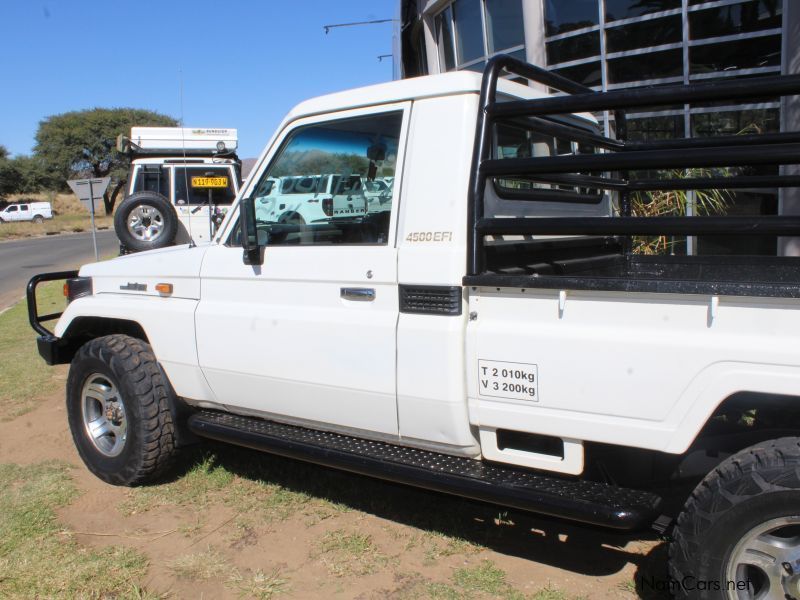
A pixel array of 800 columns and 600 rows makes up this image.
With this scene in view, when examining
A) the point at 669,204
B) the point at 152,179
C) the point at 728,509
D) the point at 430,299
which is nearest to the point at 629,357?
the point at 728,509

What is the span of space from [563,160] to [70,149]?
63699 mm

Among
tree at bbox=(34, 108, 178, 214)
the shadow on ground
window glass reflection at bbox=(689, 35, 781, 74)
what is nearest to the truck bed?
the shadow on ground

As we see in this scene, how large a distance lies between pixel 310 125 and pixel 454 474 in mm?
1822

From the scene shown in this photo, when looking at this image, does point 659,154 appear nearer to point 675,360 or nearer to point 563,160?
point 563,160

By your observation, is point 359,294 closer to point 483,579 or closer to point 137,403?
point 483,579

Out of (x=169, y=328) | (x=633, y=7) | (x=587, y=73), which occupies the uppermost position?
(x=633, y=7)

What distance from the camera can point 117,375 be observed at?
4.13m

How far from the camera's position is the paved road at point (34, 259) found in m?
17.0

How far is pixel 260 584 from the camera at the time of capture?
10.7 feet

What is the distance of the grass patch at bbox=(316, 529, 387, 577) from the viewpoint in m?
3.36

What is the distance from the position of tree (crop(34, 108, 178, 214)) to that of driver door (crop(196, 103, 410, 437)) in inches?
2295

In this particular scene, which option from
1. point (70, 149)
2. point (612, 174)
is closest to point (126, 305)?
point (612, 174)

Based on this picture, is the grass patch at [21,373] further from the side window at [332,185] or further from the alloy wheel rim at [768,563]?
the alloy wheel rim at [768,563]

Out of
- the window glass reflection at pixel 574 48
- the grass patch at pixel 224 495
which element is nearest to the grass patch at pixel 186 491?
the grass patch at pixel 224 495
